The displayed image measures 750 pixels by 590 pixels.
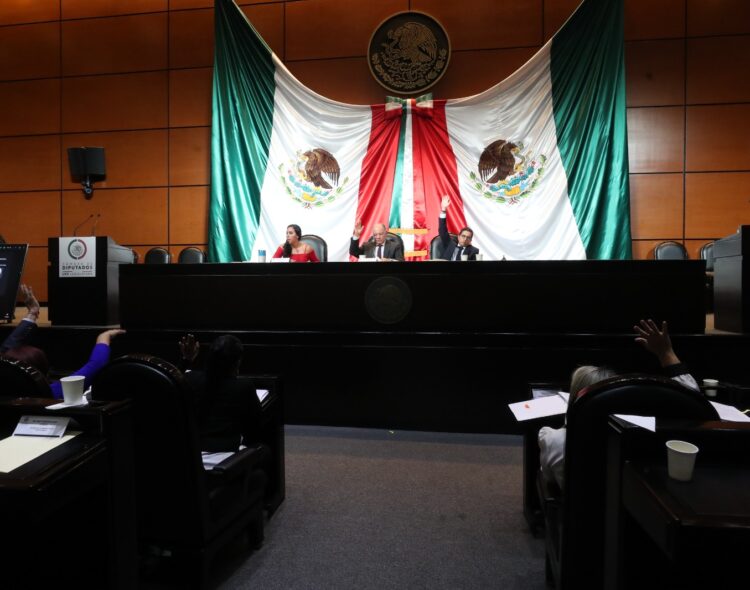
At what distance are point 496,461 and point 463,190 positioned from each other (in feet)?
10.6

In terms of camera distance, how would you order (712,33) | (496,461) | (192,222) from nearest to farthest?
(496,461) < (712,33) < (192,222)

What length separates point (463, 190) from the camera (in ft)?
16.5

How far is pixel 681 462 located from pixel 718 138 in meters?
5.63

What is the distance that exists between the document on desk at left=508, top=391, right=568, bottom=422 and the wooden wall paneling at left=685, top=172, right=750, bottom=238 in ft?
14.8

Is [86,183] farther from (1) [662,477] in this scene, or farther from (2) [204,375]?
(1) [662,477]

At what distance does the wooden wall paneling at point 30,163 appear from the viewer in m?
5.94

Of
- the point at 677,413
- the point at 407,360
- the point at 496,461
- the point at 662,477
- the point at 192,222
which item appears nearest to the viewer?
the point at 662,477

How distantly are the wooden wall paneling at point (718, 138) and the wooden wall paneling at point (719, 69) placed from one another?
0.12m

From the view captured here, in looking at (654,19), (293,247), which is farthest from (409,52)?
(654,19)

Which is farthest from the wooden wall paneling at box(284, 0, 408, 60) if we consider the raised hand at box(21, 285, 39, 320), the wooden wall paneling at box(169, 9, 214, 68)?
the raised hand at box(21, 285, 39, 320)

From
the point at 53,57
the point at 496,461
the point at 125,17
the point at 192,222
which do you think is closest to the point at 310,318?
the point at 496,461

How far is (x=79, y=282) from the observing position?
3.40 meters

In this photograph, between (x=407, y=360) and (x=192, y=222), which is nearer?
(x=407, y=360)

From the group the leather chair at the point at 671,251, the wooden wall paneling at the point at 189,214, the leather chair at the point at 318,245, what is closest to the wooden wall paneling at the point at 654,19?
the leather chair at the point at 671,251
